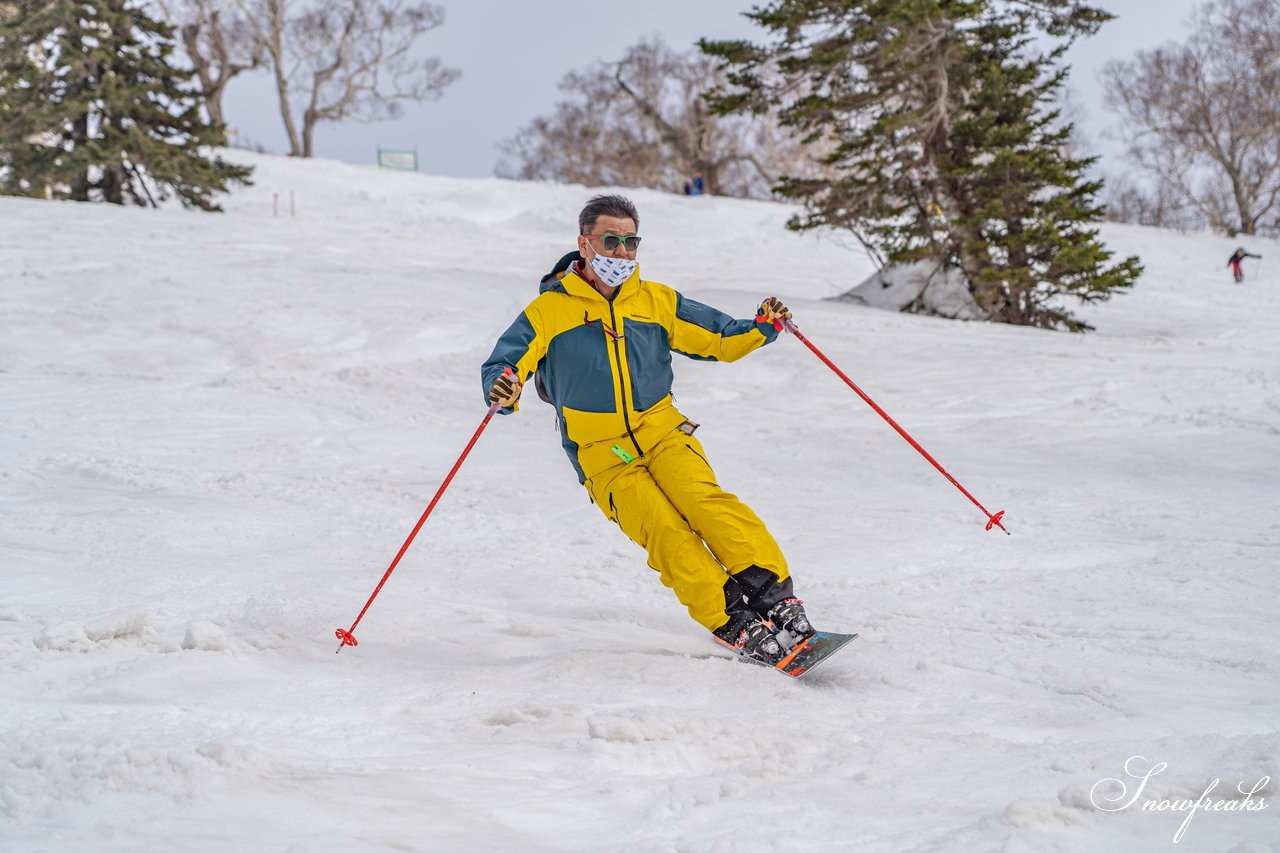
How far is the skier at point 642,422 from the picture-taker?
136 inches

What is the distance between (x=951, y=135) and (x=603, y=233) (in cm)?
1224

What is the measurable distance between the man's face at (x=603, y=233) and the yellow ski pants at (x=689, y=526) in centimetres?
72

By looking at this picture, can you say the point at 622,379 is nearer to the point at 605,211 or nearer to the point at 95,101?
the point at 605,211

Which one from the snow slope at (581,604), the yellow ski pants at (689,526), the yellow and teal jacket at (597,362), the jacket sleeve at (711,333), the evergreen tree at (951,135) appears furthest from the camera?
the evergreen tree at (951,135)

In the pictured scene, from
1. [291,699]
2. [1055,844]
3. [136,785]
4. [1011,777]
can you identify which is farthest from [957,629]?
[136,785]

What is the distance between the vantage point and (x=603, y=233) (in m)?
3.62

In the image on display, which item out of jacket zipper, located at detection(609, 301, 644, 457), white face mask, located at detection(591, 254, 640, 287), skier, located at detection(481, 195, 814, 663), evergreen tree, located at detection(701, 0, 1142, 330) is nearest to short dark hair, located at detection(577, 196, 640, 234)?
skier, located at detection(481, 195, 814, 663)

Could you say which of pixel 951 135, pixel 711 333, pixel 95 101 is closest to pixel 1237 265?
pixel 951 135

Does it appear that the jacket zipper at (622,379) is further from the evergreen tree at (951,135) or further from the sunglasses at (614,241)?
the evergreen tree at (951,135)

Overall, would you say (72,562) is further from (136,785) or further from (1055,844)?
(1055,844)

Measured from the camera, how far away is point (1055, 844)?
2051 millimetres

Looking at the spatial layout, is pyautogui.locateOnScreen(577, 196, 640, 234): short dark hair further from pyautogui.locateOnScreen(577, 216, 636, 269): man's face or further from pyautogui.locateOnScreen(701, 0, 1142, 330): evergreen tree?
pyautogui.locateOnScreen(701, 0, 1142, 330): evergreen tree

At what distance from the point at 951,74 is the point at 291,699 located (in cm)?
1393

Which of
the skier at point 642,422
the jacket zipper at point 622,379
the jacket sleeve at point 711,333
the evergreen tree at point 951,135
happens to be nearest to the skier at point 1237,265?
the evergreen tree at point 951,135
